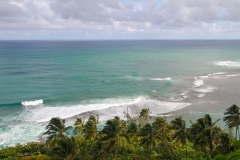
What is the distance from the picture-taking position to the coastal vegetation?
30.6m

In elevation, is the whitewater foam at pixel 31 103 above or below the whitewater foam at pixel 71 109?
above

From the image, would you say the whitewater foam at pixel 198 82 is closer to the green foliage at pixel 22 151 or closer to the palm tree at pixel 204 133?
the palm tree at pixel 204 133

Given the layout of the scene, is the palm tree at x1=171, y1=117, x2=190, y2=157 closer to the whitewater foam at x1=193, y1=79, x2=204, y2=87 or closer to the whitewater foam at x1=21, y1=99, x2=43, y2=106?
the whitewater foam at x1=21, y1=99, x2=43, y2=106

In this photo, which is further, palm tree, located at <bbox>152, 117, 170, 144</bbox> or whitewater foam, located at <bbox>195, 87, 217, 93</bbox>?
whitewater foam, located at <bbox>195, 87, 217, 93</bbox>

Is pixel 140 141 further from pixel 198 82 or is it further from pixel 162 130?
pixel 198 82

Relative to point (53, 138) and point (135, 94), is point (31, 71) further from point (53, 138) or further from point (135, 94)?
point (53, 138)

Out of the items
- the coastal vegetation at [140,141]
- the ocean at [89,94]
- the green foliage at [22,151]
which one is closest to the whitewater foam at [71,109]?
the ocean at [89,94]

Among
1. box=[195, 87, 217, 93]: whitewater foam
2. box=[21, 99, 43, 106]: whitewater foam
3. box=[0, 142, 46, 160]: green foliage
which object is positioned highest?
box=[195, 87, 217, 93]: whitewater foam

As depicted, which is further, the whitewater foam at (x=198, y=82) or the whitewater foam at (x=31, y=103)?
the whitewater foam at (x=198, y=82)

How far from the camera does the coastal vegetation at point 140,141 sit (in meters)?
30.6

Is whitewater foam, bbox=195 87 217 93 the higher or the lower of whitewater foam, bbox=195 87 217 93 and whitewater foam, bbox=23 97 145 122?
the higher

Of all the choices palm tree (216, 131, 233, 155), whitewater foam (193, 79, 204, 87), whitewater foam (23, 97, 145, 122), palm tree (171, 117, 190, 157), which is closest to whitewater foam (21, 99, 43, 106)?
whitewater foam (23, 97, 145, 122)

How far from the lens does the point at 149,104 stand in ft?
206

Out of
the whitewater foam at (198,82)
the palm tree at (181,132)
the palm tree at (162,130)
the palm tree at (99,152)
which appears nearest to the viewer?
the palm tree at (99,152)
